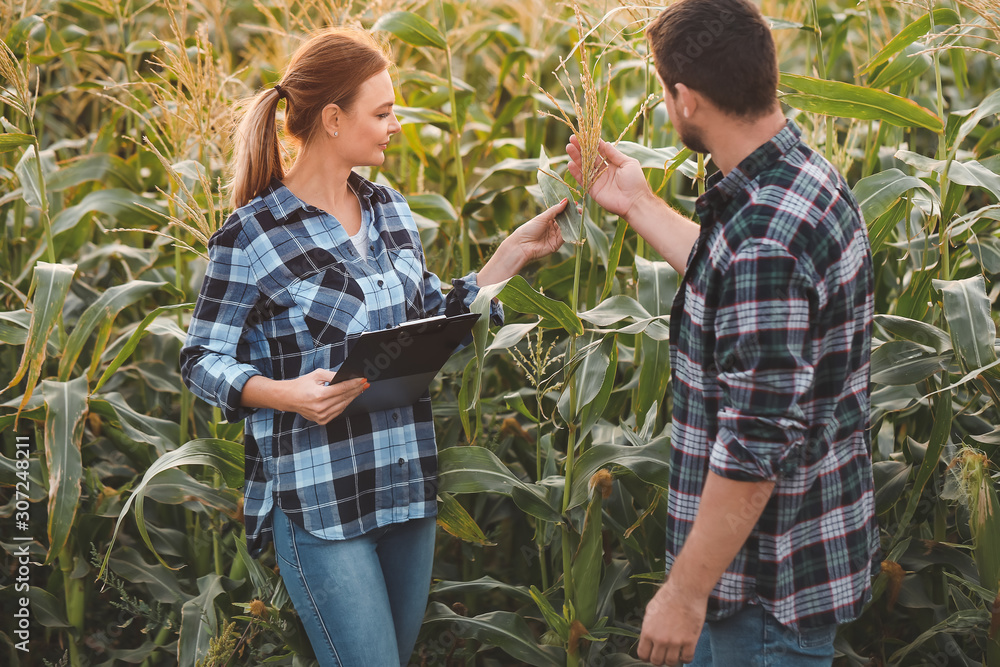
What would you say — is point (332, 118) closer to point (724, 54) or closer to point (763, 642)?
point (724, 54)

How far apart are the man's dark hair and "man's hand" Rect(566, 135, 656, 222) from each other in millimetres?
426

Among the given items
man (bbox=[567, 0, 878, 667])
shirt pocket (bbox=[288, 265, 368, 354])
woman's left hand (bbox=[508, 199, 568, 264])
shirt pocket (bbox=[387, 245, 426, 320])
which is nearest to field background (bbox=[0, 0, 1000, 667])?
woman's left hand (bbox=[508, 199, 568, 264])

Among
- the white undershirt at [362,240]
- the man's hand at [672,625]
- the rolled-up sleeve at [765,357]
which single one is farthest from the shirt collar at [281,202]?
the man's hand at [672,625]

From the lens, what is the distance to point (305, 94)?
5.45 ft

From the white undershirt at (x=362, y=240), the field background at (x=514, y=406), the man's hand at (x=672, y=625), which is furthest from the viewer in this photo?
the field background at (x=514, y=406)

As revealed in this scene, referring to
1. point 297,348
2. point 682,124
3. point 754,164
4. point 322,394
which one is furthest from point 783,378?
point 297,348

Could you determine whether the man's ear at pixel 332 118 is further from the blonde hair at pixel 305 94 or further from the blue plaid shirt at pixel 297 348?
the blue plaid shirt at pixel 297 348

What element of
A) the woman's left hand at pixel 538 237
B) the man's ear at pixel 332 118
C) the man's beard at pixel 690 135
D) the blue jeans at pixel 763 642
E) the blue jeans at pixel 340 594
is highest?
the man's ear at pixel 332 118

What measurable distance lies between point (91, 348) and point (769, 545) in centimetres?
234

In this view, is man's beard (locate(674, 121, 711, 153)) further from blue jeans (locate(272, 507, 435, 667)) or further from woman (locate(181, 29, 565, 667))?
blue jeans (locate(272, 507, 435, 667))

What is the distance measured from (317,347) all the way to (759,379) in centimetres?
88

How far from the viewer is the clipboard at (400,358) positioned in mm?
1466

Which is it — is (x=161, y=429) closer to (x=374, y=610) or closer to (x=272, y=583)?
(x=272, y=583)

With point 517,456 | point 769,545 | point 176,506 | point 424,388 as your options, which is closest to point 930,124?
point 769,545
